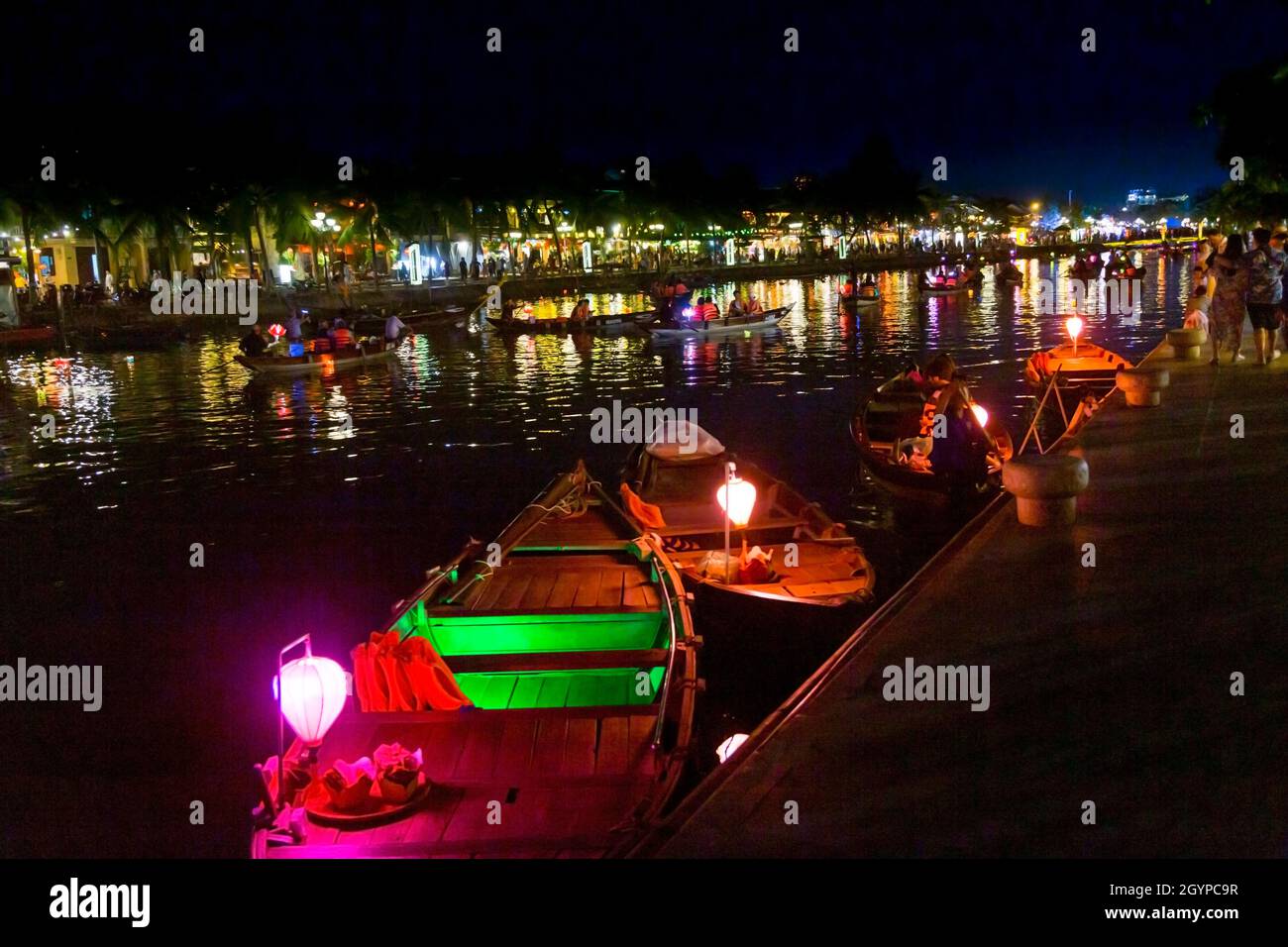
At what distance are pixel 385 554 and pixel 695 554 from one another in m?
6.03

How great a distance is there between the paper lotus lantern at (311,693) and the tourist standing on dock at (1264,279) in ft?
46.5

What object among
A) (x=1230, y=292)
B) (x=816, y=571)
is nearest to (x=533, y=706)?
(x=816, y=571)

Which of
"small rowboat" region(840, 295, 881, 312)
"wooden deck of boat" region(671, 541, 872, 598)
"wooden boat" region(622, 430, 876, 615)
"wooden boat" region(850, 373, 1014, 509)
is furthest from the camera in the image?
"small rowboat" region(840, 295, 881, 312)

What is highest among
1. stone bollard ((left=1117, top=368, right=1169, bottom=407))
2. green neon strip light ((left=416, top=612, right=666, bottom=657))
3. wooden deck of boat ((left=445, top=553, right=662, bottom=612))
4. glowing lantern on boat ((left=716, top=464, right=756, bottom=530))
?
stone bollard ((left=1117, top=368, right=1169, bottom=407))

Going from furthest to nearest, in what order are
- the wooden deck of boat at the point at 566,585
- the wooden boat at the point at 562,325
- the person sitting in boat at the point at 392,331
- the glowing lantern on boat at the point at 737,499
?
the wooden boat at the point at 562,325 → the person sitting in boat at the point at 392,331 → the glowing lantern on boat at the point at 737,499 → the wooden deck of boat at the point at 566,585

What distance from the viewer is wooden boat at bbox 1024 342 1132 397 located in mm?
24812

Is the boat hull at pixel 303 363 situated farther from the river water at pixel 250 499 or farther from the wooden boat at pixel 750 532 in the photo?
the wooden boat at pixel 750 532

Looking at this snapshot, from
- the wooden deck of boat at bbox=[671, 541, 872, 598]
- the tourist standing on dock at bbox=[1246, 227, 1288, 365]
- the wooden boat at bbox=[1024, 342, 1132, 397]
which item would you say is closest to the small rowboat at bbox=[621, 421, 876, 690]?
the wooden deck of boat at bbox=[671, 541, 872, 598]

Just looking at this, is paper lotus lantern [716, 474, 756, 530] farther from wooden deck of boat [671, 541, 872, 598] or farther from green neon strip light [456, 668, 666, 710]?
green neon strip light [456, 668, 666, 710]

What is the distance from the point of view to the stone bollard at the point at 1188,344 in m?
22.2

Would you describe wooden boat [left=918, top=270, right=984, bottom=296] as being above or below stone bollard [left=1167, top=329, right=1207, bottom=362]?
above

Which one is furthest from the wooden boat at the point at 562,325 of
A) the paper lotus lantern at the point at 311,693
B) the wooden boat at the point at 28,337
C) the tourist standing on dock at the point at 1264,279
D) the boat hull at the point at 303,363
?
the paper lotus lantern at the point at 311,693

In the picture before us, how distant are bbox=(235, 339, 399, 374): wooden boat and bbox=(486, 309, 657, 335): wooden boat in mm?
12150
